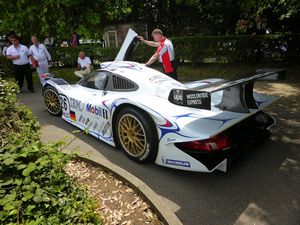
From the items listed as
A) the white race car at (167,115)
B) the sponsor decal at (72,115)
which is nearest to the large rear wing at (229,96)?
the white race car at (167,115)

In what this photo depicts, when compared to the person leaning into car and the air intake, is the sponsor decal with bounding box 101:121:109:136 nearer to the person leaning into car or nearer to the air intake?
the air intake

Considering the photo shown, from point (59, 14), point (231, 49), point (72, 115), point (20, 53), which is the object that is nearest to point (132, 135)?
point (72, 115)

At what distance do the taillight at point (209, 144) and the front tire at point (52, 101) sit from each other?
12.1ft

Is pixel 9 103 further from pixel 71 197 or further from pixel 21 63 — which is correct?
pixel 21 63

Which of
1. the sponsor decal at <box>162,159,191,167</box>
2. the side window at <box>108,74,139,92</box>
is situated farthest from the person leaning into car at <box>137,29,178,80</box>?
the sponsor decal at <box>162,159,191,167</box>

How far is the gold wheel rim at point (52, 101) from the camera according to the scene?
21.0 feet

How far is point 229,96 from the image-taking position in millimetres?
4141

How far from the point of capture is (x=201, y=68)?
13.1m

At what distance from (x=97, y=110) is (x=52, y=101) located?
2215mm

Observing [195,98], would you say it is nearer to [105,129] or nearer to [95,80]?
[105,129]

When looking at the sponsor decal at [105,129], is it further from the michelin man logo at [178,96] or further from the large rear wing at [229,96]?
the michelin man logo at [178,96]

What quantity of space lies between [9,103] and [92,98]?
149cm

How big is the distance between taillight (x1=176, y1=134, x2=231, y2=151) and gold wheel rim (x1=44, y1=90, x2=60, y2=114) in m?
3.76

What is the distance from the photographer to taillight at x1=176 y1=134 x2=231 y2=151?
3521 millimetres
